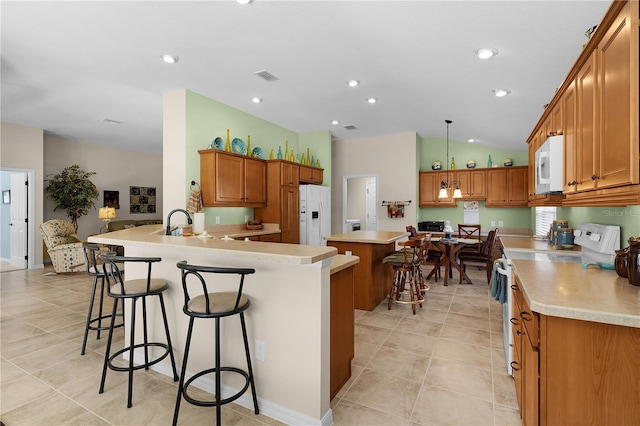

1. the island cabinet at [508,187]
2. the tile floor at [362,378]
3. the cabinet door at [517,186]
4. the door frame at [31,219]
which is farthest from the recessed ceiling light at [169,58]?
the cabinet door at [517,186]

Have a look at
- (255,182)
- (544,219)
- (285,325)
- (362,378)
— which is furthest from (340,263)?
(544,219)

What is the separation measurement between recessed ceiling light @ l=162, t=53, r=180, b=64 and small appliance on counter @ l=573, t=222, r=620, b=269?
4.16 metres

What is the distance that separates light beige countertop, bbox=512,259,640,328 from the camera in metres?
1.20

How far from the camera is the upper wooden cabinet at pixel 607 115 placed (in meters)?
1.29

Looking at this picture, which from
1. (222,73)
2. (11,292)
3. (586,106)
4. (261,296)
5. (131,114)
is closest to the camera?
(586,106)

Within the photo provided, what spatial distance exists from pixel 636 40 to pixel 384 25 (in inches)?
73.5

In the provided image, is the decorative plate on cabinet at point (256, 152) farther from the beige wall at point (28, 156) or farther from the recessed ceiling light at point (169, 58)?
the beige wall at point (28, 156)

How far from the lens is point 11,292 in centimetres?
489

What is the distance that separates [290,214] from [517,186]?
15.2ft

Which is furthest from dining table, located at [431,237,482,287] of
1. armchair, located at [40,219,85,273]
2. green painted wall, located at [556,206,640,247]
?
armchair, located at [40,219,85,273]

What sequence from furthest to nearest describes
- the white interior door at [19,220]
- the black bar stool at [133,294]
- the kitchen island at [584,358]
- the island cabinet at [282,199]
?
1. the white interior door at [19,220]
2. the island cabinet at [282,199]
3. the black bar stool at [133,294]
4. the kitchen island at [584,358]

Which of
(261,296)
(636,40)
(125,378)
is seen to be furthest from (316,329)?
(636,40)

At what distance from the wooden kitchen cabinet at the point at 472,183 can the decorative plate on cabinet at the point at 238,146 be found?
4563mm

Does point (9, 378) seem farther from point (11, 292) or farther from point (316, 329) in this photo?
point (11, 292)
